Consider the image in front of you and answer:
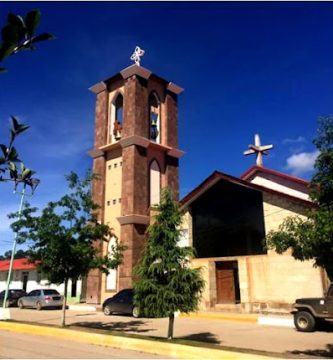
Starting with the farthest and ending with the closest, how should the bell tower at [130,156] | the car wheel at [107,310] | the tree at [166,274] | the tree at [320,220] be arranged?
the bell tower at [130,156], the car wheel at [107,310], the tree at [166,274], the tree at [320,220]

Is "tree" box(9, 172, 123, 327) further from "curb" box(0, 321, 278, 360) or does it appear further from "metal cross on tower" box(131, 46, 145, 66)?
"metal cross on tower" box(131, 46, 145, 66)

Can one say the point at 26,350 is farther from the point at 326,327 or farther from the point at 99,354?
the point at 326,327

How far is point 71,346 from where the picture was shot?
11836mm

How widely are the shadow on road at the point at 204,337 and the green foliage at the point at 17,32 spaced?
37.8ft

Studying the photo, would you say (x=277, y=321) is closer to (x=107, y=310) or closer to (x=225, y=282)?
(x=225, y=282)

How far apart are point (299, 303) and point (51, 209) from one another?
10324 millimetres

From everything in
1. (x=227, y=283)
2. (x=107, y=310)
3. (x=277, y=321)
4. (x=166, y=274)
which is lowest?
(x=277, y=321)

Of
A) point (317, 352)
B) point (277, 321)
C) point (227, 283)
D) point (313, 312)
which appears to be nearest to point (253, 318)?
point (277, 321)

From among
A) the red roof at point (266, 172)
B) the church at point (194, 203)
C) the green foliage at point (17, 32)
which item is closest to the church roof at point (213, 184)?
the church at point (194, 203)

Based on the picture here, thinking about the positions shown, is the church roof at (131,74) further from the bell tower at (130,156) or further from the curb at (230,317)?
the curb at (230,317)

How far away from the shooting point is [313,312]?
15266mm

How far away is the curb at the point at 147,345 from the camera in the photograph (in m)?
9.40

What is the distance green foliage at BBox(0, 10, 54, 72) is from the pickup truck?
15078mm

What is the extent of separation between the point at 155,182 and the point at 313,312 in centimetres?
1812
